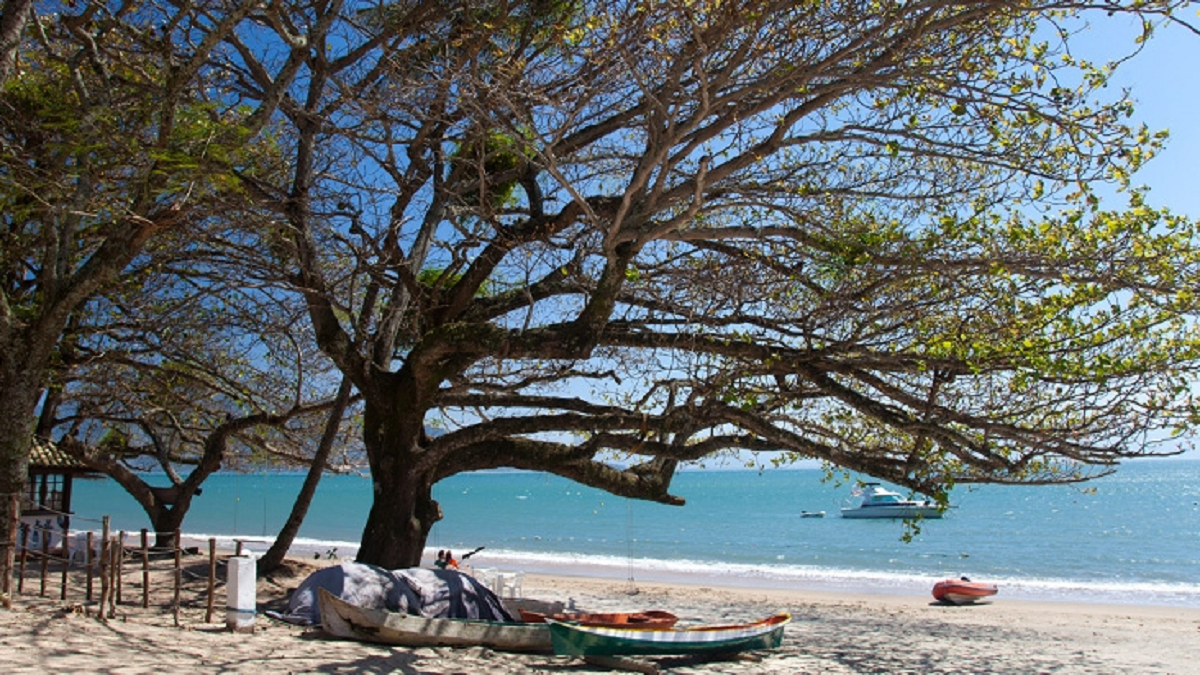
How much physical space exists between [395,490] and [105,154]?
4916mm

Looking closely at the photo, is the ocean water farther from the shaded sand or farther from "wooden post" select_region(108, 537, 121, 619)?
"wooden post" select_region(108, 537, 121, 619)

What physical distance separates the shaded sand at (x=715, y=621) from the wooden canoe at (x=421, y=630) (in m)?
0.15

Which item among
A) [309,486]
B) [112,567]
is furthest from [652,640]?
[309,486]

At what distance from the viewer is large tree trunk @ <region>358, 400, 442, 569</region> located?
35.8ft

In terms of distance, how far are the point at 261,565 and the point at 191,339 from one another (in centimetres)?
372

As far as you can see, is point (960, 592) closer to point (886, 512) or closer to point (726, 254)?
point (726, 254)

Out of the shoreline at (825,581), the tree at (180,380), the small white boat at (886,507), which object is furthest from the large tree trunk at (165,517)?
the small white boat at (886,507)

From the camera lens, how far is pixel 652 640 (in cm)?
923

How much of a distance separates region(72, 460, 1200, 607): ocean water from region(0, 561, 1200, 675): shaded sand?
2.31 metres

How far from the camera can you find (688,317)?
386 inches

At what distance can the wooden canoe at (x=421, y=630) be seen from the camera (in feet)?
28.6

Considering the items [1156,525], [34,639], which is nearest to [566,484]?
[1156,525]

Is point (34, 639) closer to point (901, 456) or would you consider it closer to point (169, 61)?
point (169, 61)

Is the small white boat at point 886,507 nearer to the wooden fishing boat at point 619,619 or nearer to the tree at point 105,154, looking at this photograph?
the wooden fishing boat at point 619,619
